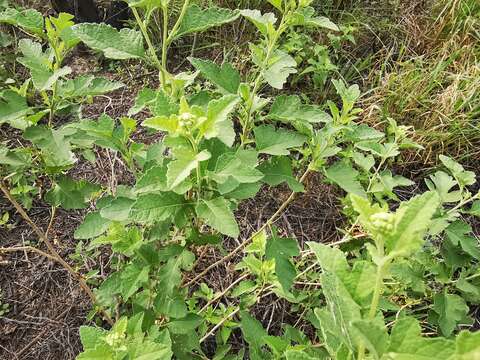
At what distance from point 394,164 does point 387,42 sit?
95 centimetres

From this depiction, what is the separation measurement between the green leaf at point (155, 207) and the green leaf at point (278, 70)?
0.36 metres

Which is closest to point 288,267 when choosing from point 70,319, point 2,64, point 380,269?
point 380,269

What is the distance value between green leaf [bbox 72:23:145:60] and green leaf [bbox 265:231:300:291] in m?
0.60

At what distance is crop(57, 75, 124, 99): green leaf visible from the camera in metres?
1.27

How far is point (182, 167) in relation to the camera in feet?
2.99

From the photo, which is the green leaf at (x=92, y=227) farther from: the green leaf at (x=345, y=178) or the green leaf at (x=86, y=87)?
the green leaf at (x=345, y=178)

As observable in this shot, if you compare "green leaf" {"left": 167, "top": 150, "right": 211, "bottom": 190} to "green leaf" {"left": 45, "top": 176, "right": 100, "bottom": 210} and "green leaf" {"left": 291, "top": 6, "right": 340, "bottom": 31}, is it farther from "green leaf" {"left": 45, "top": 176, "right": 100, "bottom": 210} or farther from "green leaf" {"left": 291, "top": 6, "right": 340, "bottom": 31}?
"green leaf" {"left": 45, "top": 176, "right": 100, "bottom": 210}

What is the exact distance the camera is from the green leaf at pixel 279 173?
1219mm

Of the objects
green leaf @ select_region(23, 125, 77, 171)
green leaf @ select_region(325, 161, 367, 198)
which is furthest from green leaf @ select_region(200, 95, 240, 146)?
green leaf @ select_region(23, 125, 77, 171)

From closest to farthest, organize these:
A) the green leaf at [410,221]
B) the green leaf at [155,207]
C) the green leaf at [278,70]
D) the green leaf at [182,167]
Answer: the green leaf at [410,221], the green leaf at [182,167], the green leaf at [155,207], the green leaf at [278,70]

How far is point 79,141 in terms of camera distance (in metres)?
1.34

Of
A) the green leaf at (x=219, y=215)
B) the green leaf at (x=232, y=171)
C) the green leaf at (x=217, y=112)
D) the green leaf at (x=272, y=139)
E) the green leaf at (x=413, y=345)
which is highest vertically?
the green leaf at (x=217, y=112)

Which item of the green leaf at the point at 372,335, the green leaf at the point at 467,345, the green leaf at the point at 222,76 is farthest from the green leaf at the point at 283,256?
the green leaf at the point at 467,345

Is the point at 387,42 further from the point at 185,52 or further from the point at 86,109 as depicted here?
the point at 86,109
